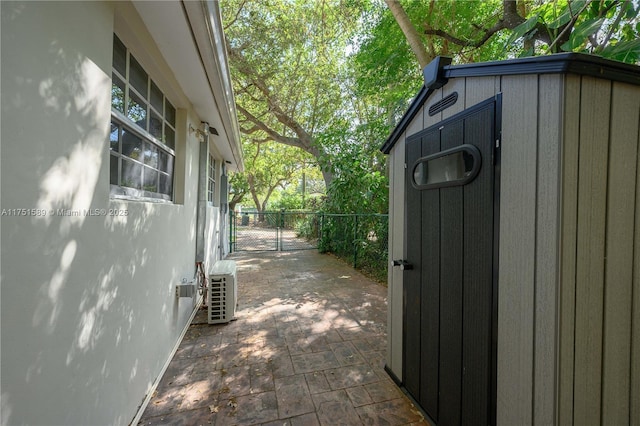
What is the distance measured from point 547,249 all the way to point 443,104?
1070mm

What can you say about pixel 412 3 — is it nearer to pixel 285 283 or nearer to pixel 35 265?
pixel 285 283

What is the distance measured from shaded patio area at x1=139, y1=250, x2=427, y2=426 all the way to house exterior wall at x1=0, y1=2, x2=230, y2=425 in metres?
0.45

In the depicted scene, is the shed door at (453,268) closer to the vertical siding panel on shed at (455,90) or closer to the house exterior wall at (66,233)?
the vertical siding panel on shed at (455,90)

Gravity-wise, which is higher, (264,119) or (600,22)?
(264,119)

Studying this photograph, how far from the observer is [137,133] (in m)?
2.04

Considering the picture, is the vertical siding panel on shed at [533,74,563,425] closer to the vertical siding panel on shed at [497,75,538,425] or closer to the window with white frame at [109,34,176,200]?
the vertical siding panel on shed at [497,75,538,425]

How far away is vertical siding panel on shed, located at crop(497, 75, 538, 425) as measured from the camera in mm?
1164

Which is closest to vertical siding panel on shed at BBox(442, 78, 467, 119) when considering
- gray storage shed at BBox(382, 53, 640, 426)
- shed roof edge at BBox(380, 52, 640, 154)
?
gray storage shed at BBox(382, 53, 640, 426)

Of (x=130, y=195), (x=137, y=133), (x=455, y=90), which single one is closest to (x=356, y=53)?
(x=455, y=90)

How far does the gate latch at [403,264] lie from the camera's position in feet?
6.66

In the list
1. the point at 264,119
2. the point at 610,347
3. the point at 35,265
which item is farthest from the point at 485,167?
the point at 264,119

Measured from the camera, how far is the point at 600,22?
1.79 metres

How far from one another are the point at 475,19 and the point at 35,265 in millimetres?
6790

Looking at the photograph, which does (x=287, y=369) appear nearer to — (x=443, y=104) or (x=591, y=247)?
(x=591, y=247)
